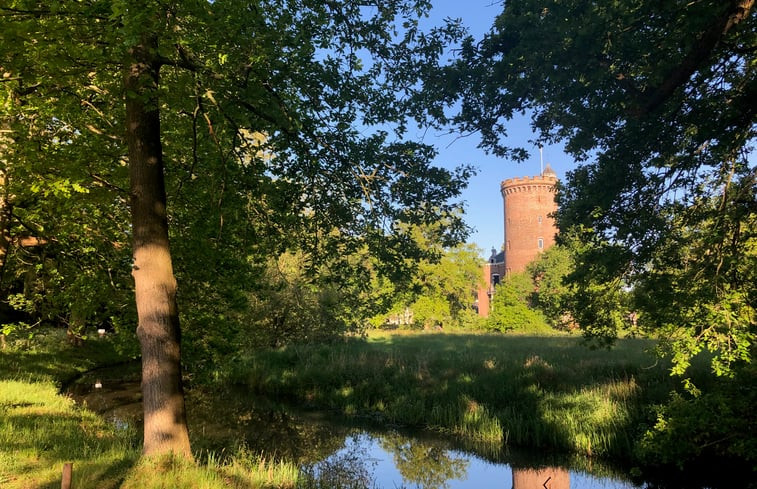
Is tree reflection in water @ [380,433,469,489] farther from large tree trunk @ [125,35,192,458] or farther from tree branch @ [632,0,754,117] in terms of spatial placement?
tree branch @ [632,0,754,117]

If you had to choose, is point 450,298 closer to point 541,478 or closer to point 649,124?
point 541,478

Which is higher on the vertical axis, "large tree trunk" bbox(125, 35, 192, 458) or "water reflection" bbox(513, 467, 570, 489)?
"large tree trunk" bbox(125, 35, 192, 458)

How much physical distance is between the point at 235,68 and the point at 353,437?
37.8 feet

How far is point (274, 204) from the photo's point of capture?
27.0 feet

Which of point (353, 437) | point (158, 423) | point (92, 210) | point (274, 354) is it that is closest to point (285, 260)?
point (274, 354)

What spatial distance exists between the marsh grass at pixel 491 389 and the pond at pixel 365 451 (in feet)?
2.28

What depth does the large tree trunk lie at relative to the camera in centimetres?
659

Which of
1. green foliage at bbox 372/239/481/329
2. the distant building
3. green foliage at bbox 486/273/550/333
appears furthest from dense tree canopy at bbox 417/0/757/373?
the distant building

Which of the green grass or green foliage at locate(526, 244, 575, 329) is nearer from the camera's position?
the green grass

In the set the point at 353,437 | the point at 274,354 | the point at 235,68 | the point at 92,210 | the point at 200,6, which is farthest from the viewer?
the point at 274,354

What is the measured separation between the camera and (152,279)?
6.77 metres

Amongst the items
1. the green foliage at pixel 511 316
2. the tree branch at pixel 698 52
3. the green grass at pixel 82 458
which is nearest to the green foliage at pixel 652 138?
the tree branch at pixel 698 52

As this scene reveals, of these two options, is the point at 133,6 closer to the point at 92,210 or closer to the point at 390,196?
the point at 390,196

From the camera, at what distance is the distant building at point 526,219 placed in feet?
215
